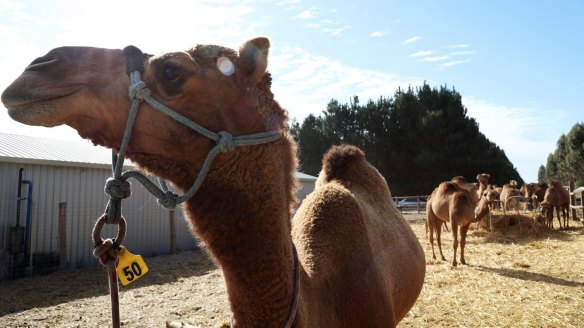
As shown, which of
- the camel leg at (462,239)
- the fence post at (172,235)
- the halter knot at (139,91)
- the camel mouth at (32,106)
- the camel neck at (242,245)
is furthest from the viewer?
the fence post at (172,235)

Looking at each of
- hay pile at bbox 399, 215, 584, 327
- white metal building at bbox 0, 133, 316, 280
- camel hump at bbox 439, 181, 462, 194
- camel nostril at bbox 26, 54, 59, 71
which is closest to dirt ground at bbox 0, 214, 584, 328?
hay pile at bbox 399, 215, 584, 327

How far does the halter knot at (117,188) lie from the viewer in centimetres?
178

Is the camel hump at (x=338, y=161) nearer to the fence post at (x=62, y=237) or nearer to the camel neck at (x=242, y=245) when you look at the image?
the camel neck at (x=242, y=245)

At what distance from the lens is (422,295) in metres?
7.25

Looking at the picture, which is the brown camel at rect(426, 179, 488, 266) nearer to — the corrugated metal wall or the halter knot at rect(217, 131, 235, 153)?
the corrugated metal wall

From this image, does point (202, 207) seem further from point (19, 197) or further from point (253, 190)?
point (19, 197)

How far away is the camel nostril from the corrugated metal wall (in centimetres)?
992

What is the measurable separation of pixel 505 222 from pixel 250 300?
16.3 m

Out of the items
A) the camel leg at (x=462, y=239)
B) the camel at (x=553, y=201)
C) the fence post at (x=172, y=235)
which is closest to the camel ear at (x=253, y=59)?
the camel leg at (x=462, y=239)

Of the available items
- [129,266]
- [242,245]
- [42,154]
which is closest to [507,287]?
[242,245]

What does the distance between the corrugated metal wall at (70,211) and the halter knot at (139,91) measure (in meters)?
9.99

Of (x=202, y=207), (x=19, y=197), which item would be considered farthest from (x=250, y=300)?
(x=19, y=197)

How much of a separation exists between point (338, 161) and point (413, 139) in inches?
1379

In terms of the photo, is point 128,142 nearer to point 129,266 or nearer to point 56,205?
point 129,266
